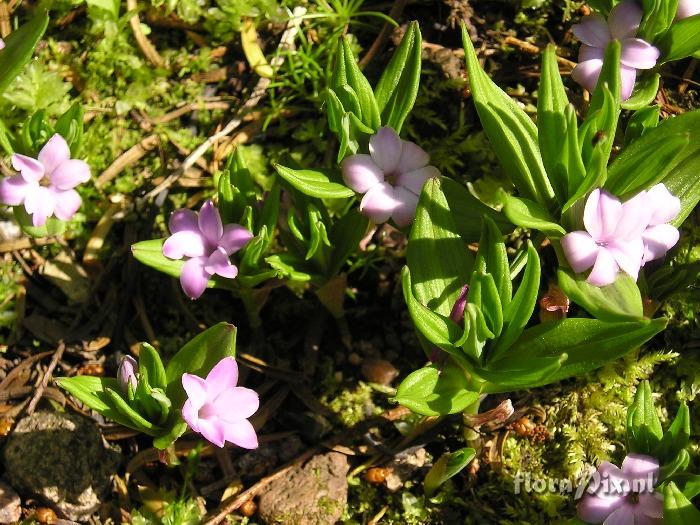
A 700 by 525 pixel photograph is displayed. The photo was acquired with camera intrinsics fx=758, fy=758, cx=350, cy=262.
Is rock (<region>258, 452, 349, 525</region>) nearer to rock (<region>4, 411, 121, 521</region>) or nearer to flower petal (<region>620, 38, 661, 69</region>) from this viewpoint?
rock (<region>4, 411, 121, 521</region>)

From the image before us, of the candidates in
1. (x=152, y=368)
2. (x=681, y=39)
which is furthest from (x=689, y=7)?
(x=152, y=368)

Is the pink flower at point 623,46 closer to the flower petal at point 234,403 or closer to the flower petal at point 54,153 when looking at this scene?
the flower petal at point 234,403

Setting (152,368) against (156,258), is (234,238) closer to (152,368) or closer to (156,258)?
(156,258)

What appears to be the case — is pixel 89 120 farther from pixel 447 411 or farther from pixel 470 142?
pixel 447 411

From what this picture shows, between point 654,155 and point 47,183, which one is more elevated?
point 654,155

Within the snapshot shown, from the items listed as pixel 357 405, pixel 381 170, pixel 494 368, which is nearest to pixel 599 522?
pixel 494 368

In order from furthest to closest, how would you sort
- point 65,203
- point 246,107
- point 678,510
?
point 246,107, point 65,203, point 678,510

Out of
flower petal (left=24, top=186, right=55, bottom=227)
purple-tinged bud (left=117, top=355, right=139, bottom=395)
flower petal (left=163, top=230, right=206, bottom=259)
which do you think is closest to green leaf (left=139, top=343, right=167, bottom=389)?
purple-tinged bud (left=117, top=355, right=139, bottom=395)

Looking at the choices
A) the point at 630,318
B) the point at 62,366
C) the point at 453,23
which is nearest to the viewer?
the point at 630,318
